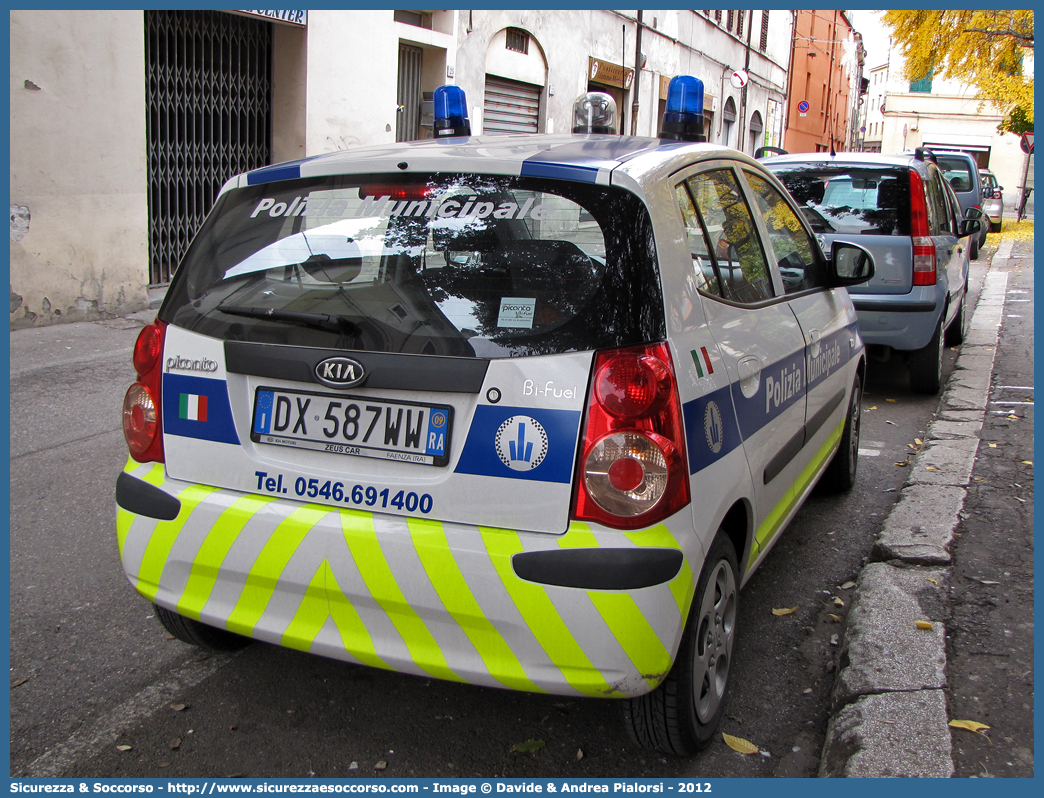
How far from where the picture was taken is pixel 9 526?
3.94m

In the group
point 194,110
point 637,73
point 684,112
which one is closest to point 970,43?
point 637,73

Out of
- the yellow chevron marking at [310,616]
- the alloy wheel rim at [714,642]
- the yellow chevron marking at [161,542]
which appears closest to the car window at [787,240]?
the alloy wheel rim at [714,642]

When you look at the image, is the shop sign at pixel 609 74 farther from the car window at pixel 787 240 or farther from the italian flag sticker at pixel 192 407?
the italian flag sticker at pixel 192 407

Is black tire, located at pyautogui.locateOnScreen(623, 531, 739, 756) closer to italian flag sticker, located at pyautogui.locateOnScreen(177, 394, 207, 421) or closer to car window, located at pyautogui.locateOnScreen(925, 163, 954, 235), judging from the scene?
italian flag sticker, located at pyautogui.locateOnScreen(177, 394, 207, 421)

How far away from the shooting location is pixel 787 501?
3281 mm

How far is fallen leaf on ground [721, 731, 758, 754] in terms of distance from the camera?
8.39 ft

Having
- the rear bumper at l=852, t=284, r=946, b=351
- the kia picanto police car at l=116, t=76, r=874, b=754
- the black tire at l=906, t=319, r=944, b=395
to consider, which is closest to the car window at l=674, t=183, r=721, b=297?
the kia picanto police car at l=116, t=76, r=874, b=754

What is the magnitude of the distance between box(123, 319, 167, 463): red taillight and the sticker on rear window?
99 centimetres

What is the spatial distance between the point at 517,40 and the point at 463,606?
49.2 ft

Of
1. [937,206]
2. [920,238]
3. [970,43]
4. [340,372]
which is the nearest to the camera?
[340,372]

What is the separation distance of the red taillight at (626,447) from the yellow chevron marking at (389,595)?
466 millimetres

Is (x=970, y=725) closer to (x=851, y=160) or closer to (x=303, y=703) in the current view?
(x=303, y=703)
